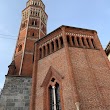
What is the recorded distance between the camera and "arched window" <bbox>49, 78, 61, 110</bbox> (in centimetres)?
1016

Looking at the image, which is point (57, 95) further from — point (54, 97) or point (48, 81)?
point (48, 81)

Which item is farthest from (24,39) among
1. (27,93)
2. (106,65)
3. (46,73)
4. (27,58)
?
(106,65)

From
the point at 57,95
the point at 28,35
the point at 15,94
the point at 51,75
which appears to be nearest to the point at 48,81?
the point at 51,75

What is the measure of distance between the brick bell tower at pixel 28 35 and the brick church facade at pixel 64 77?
0.82 feet

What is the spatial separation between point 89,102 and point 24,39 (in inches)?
587

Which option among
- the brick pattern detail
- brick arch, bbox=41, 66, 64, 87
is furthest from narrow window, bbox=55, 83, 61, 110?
the brick pattern detail

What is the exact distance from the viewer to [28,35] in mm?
22812

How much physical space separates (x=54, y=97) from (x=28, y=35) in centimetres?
1381

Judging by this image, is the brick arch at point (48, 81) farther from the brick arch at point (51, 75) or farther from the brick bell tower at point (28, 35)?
the brick bell tower at point (28, 35)

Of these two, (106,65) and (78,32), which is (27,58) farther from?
(106,65)

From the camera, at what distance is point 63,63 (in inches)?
464

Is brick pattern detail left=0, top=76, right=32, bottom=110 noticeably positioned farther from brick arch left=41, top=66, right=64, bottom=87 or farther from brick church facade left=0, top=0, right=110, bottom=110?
brick arch left=41, top=66, right=64, bottom=87

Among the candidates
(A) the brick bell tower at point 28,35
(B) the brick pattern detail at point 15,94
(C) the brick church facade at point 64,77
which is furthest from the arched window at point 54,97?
(A) the brick bell tower at point 28,35

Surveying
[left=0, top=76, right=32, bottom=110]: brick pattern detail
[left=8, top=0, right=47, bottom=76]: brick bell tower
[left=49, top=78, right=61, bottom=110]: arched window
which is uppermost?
[left=8, top=0, right=47, bottom=76]: brick bell tower
